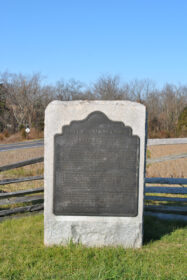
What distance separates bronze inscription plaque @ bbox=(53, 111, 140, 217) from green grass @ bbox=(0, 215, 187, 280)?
0.50m

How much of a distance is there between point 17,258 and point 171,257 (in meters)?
1.79

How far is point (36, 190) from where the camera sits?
5562mm

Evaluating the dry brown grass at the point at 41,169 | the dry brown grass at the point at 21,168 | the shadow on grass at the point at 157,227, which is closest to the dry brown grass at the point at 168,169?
the dry brown grass at the point at 41,169

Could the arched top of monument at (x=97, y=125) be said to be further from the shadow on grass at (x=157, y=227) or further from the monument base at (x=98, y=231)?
the shadow on grass at (x=157, y=227)

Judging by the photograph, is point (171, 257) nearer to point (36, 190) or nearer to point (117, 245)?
point (117, 245)

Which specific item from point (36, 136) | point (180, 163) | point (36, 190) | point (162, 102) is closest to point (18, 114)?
point (36, 136)

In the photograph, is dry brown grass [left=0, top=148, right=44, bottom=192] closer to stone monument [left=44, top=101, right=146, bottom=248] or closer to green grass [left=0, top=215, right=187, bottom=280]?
green grass [left=0, top=215, right=187, bottom=280]

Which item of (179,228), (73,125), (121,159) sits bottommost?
(179,228)

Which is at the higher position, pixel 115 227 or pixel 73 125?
pixel 73 125

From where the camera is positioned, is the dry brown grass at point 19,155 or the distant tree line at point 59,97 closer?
the dry brown grass at point 19,155

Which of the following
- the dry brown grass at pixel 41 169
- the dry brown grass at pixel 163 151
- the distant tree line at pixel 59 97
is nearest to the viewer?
the dry brown grass at pixel 41 169

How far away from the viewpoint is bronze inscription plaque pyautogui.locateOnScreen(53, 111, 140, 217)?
13.0ft

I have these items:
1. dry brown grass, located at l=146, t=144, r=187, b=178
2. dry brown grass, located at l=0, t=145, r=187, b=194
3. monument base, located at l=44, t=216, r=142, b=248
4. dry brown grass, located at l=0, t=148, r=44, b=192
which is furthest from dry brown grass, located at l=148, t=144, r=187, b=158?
monument base, located at l=44, t=216, r=142, b=248

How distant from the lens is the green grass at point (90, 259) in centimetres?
314
